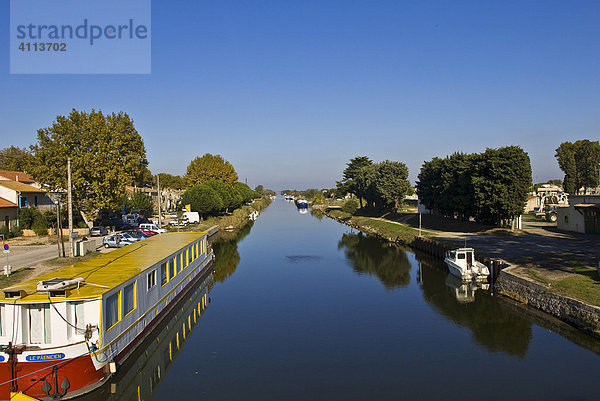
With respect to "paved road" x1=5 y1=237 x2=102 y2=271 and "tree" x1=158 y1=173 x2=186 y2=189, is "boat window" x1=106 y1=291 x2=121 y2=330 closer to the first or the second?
"paved road" x1=5 y1=237 x2=102 y2=271

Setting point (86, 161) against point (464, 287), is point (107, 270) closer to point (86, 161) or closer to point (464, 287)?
point (464, 287)

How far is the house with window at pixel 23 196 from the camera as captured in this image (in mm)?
45031

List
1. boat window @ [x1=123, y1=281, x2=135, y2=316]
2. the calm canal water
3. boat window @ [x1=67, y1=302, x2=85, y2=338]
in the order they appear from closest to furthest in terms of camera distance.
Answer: boat window @ [x1=67, y1=302, x2=85, y2=338], the calm canal water, boat window @ [x1=123, y1=281, x2=135, y2=316]

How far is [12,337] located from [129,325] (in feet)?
13.9

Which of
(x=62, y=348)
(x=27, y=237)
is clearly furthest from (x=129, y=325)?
(x=27, y=237)

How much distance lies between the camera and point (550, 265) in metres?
26.9

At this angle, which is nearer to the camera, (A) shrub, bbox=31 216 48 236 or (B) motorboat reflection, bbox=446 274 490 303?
(B) motorboat reflection, bbox=446 274 490 303

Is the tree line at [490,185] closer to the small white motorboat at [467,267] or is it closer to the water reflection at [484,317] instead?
the small white motorboat at [467,267]

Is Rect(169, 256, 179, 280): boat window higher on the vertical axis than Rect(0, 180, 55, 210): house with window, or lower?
lower

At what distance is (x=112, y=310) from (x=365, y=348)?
10.2m

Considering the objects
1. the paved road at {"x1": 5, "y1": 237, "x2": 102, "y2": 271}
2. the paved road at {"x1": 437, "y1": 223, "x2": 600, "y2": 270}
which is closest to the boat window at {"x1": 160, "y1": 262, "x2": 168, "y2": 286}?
the paved road at {"x1": 5, "y1": 237, "x2": 102, "y2": 271}

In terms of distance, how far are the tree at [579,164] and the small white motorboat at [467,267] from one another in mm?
60117

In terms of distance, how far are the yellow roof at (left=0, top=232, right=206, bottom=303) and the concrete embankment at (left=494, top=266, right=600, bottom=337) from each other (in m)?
19.2

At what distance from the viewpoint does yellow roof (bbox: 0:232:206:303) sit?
1415 cm
